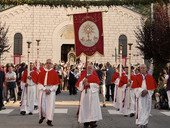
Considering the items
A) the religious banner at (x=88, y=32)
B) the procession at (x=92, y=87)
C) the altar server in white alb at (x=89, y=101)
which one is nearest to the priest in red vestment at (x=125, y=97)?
the procession at (x=92, y=87)

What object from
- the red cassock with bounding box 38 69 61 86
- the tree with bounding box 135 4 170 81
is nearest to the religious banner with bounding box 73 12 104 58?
the red cassock with bounding box 38 69 61 86

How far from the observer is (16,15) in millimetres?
48312

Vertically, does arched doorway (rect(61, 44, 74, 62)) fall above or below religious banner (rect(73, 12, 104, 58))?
above

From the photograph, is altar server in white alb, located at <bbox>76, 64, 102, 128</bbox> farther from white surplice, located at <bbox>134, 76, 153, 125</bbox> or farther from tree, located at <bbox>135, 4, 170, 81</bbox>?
tree, located at <bbox>135, 4, 170, 81</bbox>

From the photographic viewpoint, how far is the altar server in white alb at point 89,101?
535 inches

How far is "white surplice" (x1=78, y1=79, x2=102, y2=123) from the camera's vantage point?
13.6m

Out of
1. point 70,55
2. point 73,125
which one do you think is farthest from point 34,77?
point 70,55

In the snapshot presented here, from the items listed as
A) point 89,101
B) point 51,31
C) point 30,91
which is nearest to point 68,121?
point 89,101

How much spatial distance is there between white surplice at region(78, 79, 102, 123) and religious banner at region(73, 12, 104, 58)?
6.24 ft

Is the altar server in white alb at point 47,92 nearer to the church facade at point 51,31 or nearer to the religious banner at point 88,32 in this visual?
the religious banner at point 88,32

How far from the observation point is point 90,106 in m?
13.8

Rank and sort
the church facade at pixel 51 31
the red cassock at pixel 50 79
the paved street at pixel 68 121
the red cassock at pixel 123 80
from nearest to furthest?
1. the paved street at pixel 68 121
2. the red cassock at pixel 50 79
3. the red cassock at pixel 123 80
4. the church facade at pixel 51 31

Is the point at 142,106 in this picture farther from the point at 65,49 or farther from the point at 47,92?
the point at 65,49

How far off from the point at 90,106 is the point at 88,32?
9.62 feet
